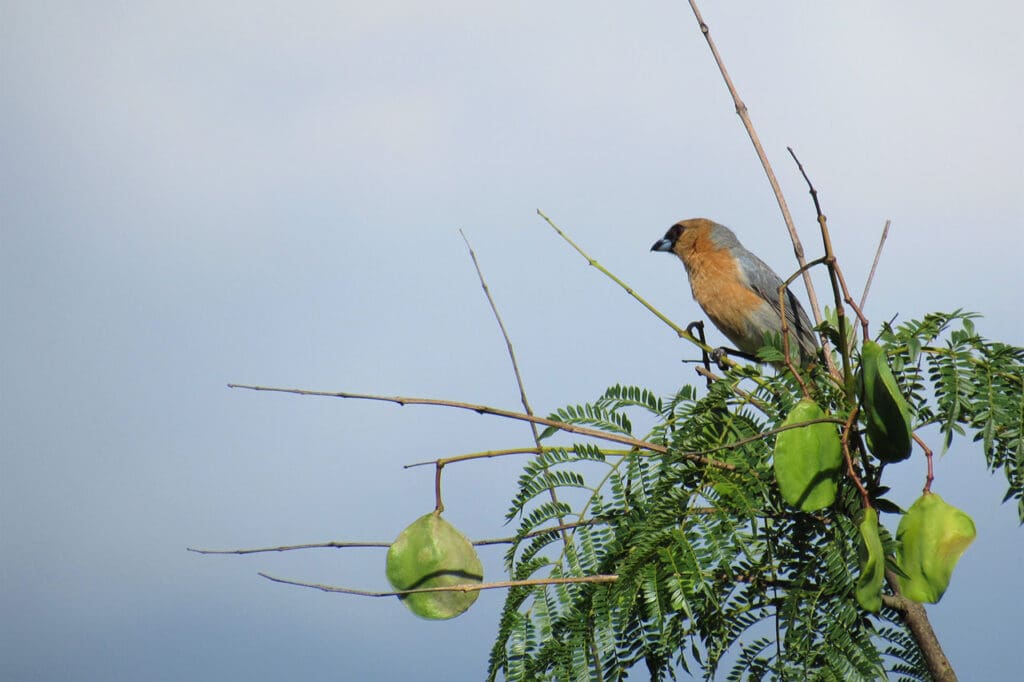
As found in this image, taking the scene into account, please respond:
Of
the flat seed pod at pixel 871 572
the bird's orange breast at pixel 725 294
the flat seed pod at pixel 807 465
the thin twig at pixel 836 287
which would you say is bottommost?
the flat seed pod at pixel 871 572

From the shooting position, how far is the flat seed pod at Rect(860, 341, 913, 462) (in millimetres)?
1821

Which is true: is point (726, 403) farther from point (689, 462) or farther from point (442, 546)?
point (442, 546)

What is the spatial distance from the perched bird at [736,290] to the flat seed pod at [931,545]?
3764 millimetres

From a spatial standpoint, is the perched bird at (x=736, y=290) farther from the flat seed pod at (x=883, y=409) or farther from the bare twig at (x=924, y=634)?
the flat seed pod at (x=883, y=409)

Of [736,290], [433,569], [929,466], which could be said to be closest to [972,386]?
[929,466]

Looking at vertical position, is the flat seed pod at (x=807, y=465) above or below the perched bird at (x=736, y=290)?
below

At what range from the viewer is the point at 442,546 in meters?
2.10

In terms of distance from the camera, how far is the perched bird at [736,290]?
6016 mm

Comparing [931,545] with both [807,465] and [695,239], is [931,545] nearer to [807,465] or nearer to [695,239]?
[807,465]

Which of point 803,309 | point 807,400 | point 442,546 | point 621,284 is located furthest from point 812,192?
point 803,309

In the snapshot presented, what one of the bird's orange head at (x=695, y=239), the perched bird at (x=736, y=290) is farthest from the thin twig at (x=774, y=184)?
the bird's orange head at (x=695, y=239)

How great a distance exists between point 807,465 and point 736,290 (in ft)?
14.4

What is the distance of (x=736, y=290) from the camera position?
6.20m

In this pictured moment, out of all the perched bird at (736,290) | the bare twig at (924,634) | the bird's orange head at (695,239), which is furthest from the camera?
the bird's orange head at (695,239)
